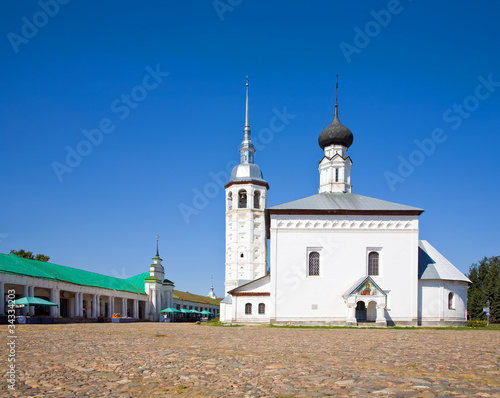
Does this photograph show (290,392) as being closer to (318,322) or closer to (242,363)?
(242,363)

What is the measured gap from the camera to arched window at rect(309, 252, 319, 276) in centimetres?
2783

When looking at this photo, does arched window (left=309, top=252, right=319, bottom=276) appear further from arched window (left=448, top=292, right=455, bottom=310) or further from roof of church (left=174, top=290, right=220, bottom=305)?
roof of church (left=174, top=290, right=220, bottom=305)

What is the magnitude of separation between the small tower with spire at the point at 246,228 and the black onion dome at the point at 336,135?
414 inches

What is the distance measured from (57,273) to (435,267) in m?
29.6

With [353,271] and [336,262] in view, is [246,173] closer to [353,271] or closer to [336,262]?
[336,262]

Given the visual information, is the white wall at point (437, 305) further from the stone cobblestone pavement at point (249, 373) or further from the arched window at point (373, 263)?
the stone cobblestone pavement at point (249, 373)

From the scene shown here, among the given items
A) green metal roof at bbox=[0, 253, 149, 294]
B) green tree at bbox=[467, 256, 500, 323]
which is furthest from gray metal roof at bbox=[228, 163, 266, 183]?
green tree at bbox=[467, 256, 500, 323]

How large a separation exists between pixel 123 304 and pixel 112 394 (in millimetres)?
48484

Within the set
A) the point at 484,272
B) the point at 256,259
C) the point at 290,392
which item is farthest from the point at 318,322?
the point at 484,272

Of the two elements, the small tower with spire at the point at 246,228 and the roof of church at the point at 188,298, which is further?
the roof of church at the point at 188,298

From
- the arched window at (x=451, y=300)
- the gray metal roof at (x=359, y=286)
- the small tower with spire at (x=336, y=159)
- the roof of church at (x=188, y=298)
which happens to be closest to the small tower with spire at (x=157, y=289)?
the roof of church at (x=188, y=298)

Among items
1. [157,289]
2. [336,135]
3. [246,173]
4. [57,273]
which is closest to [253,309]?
[336,135]

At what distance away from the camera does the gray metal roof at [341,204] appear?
2823 cm

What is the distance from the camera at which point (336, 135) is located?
33812mm
